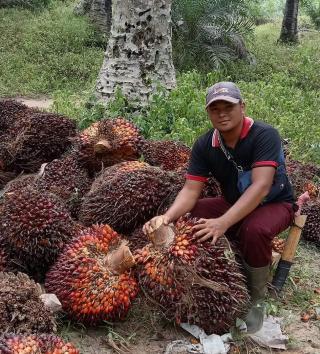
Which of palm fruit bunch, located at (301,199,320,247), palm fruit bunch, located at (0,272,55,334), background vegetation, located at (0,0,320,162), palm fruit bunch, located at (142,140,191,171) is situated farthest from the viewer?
background vegetation, located at (0,0,320,162)

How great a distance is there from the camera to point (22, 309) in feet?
8.08

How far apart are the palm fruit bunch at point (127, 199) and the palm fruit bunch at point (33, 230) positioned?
0.22 metres

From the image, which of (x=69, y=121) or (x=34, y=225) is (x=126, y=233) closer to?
(x=34, y=225)

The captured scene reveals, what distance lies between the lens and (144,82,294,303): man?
284cm

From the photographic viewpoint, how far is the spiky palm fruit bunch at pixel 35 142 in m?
4.07

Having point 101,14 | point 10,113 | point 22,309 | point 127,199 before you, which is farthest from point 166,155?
point 101,14

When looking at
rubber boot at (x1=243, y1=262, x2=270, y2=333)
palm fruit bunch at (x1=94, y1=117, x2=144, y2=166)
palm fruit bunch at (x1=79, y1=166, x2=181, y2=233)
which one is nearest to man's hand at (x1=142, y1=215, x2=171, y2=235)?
palm fruit bunch at (x1=79, y1=166, x2=181, y2=233)

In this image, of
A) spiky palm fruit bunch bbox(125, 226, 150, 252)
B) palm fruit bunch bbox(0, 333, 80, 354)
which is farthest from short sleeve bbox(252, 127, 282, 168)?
palm fruit bunch bbox(0, 333, 80, 354)

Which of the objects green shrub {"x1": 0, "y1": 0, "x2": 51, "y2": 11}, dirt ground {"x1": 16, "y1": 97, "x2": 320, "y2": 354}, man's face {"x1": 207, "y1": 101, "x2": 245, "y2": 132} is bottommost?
dirt ground {"x1": 16, "y1": 97, "x2": 320, "y2": 354}

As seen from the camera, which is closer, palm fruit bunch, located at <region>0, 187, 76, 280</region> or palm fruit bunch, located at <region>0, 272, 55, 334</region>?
palm fruit bunch, located at <region>0, 272, 55, 334</region>

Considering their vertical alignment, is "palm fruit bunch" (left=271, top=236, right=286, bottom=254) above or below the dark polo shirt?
below

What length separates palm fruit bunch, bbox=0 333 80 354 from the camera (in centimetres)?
213

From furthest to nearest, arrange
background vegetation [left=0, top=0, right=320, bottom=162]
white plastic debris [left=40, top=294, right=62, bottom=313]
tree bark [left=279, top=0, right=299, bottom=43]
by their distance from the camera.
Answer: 1. tree bark [left=279, top=0, right=299, bottom=43]
2. background vegetation [left=0, top=0, right=320, bottom=162]
3. white plastic debris [left=40, top=294, right=62, bottom=313]

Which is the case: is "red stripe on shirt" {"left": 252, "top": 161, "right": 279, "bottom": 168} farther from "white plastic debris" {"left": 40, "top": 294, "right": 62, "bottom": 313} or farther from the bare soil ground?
"white plastic debris" {"left": 40, "top": 294, "right": 62, "bottom": 313}
